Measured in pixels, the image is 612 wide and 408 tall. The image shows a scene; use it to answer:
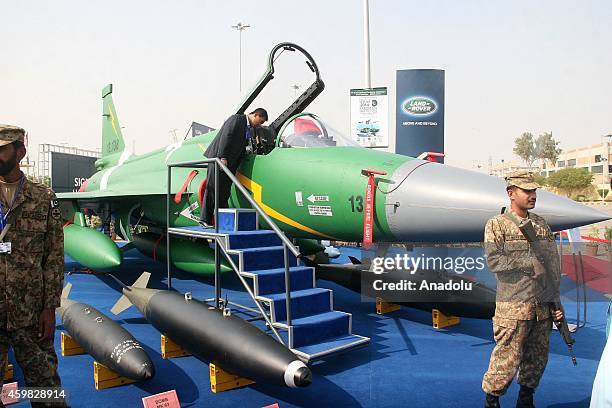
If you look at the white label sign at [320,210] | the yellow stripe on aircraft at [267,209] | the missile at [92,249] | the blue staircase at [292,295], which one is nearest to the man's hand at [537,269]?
the blue staircase at [292,295]

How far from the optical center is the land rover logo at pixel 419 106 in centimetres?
1703

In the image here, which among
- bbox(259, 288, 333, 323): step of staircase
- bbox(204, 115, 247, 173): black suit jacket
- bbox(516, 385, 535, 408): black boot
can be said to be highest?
bbox(204, 115, 247, 173): black suit jacket

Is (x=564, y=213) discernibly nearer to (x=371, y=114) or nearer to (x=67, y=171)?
(x=371, y=114)

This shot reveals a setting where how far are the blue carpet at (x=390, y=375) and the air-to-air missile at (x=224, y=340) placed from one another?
1.24 ft

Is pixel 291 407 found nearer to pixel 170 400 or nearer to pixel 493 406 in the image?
pixel 170 400

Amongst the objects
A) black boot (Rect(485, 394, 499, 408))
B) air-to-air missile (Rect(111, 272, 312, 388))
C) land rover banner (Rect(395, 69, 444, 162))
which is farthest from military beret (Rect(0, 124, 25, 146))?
land rover banner (Rect(395, 69, 444, 162))

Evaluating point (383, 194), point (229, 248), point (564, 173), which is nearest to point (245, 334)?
point (229, 248)

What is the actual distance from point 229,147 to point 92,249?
3.89 meters

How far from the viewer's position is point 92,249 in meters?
8.51

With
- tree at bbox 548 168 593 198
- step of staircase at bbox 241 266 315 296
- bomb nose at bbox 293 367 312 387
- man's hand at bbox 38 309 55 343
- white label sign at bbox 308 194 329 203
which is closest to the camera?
man's hand at bbox 38 309 55 343

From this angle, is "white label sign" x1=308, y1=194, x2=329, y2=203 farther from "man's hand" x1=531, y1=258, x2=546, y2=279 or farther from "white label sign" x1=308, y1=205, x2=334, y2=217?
"man's hand" x1=531, y1=258, x2=546, y2=279

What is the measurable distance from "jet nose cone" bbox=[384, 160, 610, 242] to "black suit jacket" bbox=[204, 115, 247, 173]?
7.49 ft

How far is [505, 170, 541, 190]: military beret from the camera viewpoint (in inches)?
141

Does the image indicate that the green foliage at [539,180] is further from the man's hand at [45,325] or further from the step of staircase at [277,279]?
the man's hand at [45,325]
